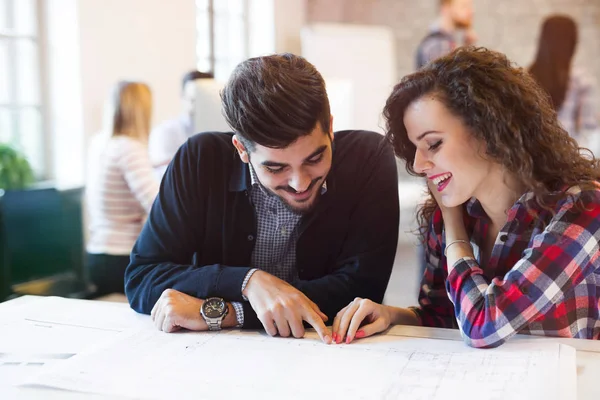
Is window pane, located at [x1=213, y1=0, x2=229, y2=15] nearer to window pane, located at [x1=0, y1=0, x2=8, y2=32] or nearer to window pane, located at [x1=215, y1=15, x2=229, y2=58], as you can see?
window pane, located at [x1=215, y1=15, x2=229, y2=58]

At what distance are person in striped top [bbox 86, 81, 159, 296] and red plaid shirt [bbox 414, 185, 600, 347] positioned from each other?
2.12m

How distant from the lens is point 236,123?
56.7 inches

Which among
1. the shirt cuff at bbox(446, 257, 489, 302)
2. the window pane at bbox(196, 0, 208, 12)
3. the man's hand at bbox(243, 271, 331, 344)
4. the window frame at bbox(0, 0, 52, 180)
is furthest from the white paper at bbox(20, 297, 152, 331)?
the window pane at bbox(196, 0, 208, 12)

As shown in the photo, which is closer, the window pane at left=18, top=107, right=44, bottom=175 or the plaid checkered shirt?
the plaid checkered shirt

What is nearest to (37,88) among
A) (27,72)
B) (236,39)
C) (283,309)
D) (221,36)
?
(27,72)

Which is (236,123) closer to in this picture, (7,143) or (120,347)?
(120,347)

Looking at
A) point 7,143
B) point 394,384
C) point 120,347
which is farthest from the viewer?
point 7,143

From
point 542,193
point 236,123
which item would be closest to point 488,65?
point 542,193

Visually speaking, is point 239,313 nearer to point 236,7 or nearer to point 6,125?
point 6,125

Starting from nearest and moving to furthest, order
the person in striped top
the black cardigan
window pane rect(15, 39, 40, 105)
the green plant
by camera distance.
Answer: the black cardigan
the person in striped top
the green plant
window pane rect(15, 39, 40, 105)

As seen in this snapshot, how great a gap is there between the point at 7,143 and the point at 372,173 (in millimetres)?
2603

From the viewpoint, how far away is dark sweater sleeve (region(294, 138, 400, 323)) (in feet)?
4.98

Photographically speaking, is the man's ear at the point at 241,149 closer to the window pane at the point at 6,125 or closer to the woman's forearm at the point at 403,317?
the woman's forearm at the point at 403,317

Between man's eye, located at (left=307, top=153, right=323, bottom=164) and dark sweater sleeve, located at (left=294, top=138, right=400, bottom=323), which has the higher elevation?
man's eye, located at (left=307, top=153, right=323, bottom=164)
